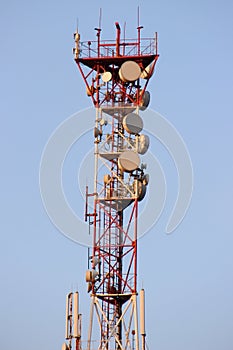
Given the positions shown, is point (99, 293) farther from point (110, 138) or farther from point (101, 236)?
point (110, 138)

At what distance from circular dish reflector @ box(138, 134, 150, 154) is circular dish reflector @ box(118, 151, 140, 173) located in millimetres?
751

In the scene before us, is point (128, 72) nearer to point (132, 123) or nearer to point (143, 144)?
point (132, 123)

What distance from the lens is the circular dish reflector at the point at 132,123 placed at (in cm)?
8531

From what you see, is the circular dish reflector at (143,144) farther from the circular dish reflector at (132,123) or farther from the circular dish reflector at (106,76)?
the circular dish reflector at (106,76)

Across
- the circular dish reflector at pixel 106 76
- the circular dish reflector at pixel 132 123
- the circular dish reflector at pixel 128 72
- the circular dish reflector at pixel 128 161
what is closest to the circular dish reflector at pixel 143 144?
the circular dish reflector at pixel 132 123

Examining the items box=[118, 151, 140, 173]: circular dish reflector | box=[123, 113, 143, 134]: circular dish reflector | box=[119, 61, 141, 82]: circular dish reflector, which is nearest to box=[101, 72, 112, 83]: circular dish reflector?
box=[119, 61, 141, 82]: circular dish reflector

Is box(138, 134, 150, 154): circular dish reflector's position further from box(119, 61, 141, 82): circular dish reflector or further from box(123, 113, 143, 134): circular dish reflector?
box(119, 61, 141, 82): circular dish reflector

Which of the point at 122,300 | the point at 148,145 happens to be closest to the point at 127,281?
the point at 122,300

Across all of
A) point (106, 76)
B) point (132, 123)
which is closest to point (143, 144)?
point (132, 123)

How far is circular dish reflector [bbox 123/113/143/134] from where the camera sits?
85.3m

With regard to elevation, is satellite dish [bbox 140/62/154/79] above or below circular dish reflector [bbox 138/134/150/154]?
above

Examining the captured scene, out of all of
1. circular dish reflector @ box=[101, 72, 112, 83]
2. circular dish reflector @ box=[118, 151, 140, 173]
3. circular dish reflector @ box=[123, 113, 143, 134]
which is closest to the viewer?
circular dish reflector @ box=[118, 151, 140, 173]

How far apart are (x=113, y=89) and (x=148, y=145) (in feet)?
14.4

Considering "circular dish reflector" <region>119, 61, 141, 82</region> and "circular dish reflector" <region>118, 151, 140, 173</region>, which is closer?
"circular dish reflector" <region>118, 151, 140, 173</region>
